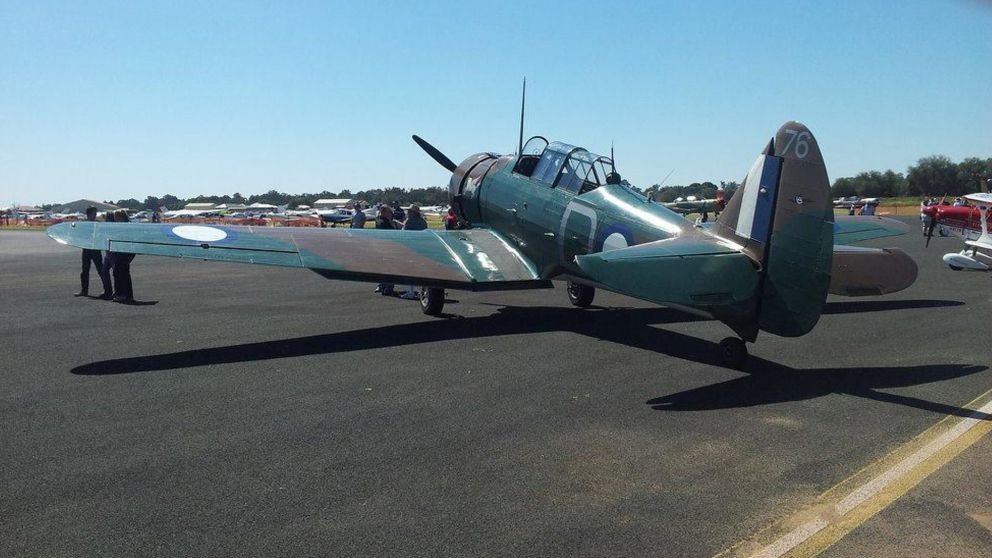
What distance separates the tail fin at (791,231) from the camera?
6.96m

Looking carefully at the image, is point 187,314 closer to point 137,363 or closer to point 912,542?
point 137,363

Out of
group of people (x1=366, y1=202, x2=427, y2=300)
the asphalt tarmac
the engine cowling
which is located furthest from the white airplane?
group of people (x1=366, y1=202, x2=427, y2=300)

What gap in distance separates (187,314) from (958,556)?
11.2 metres

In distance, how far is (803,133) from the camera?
6.96 meters

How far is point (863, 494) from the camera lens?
4.45 m

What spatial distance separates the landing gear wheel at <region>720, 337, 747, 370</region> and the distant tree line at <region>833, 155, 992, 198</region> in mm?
80841

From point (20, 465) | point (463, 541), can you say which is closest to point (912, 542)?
point (463, 541)

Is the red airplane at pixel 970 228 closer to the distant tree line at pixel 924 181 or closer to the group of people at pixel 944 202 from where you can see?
the group of people at pixel 944 202

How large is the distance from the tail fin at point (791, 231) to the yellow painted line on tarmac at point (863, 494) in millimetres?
1574

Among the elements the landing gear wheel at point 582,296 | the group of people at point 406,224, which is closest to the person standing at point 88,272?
the group of people at point 406,224

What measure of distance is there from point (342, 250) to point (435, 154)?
6.71 meters

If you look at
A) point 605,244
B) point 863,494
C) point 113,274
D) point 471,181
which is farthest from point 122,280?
point 863,494

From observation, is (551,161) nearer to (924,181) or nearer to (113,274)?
(113,274)

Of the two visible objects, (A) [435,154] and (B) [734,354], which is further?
(A) [435,154]
